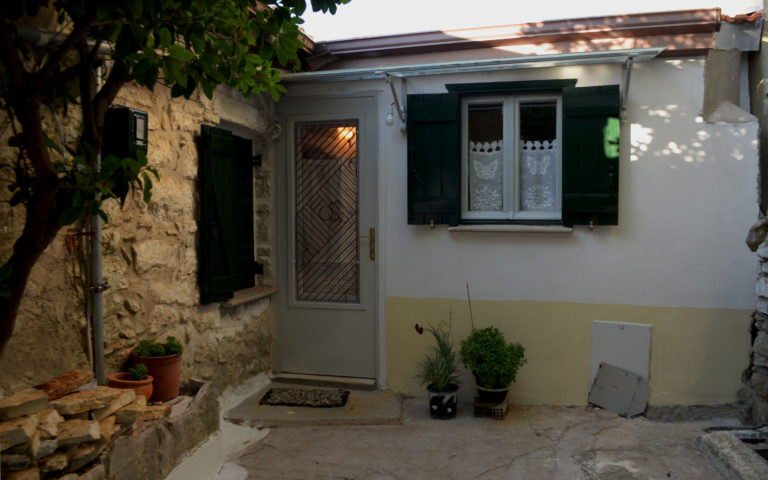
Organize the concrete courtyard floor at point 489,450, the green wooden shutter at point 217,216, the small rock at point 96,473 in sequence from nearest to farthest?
1. the small rock at point 96,473
2. the concrete courtyard floor at point 489,450
3. the green wooden shutter at point 217,216

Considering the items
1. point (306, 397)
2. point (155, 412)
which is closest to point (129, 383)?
point (155, 412)

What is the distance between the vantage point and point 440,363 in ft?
16.4

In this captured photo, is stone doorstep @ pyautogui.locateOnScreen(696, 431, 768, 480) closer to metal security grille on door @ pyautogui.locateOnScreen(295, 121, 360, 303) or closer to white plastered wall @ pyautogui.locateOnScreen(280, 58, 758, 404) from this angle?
white plastered wall @ pyautogui.locateOnScreen(280, 58, 758, 404)

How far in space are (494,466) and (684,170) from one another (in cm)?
275

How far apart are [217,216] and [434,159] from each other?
6.08 ft

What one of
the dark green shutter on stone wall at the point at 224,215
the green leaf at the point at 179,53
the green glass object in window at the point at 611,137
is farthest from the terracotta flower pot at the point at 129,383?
the green glass object in window at the point at 611,137

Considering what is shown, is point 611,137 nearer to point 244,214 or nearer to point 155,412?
point 244,214

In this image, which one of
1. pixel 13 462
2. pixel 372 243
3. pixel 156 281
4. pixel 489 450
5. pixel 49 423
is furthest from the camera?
pixel 372 243

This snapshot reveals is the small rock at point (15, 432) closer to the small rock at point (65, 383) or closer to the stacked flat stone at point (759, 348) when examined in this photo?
the small rock at point (65, 383)

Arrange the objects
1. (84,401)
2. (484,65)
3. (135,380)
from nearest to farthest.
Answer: (84,401)
(135,380)
(484,65)

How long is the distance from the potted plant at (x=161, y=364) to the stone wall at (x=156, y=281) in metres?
0.13

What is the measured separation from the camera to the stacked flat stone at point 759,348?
14.0 ft

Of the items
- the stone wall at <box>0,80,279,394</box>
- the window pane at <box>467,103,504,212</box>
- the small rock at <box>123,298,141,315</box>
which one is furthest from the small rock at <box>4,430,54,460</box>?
the window pane at <box>467,103,504,212</box>

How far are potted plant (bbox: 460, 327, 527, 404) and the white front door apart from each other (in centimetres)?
101
